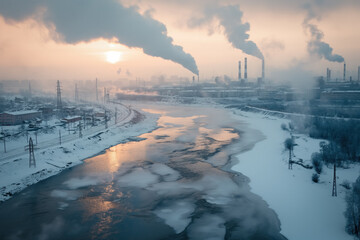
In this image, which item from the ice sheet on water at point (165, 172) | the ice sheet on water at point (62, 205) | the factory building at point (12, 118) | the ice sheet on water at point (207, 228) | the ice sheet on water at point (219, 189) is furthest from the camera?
the factory building at point (12, 118)

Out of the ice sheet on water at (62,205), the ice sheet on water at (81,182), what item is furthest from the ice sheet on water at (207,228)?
the ice sheet on water at (81,182)

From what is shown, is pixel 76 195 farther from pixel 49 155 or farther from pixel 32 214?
pixel 49 155

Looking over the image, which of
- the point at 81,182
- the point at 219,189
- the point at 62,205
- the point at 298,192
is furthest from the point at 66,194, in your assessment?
the point at 298,192

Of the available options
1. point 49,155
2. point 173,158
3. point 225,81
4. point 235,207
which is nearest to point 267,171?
point 235,207

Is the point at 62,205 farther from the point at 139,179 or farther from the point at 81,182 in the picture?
the point at 139,179

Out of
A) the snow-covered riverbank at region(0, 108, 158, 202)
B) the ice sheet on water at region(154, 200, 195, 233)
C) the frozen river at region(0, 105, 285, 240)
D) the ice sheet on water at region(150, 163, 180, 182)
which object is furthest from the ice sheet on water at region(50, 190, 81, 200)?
the ice sheet on water at region(150, 163, 180, 182)

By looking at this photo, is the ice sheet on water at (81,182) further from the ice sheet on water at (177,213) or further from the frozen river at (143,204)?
the ice sheet on water at (177,213)

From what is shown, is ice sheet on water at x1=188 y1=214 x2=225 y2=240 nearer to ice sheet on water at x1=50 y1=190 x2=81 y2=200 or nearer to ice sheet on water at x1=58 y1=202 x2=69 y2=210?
ice sheet on water at x1=58 y1=202 x2=69 y2=210
